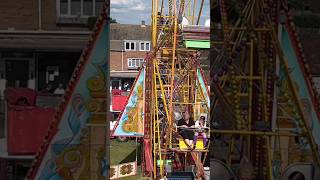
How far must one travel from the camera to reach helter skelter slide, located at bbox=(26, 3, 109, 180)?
6.23 feet

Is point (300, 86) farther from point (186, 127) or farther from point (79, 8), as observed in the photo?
point (186, 127)

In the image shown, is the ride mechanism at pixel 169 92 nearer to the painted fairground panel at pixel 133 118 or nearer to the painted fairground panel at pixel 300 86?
the painted fairground panel at pixel 133 118

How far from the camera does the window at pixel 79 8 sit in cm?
184

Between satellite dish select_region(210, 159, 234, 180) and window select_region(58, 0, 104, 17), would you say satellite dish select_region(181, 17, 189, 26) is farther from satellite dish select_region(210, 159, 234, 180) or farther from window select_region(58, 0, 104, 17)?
satellite dish select_region(210, 159, 234, 180)

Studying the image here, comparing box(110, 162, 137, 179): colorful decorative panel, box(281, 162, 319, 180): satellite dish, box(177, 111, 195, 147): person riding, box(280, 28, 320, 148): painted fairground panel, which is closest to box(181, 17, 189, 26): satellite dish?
box(177, 111, 195, 147): person riding

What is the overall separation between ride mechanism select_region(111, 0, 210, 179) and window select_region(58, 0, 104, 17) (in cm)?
90

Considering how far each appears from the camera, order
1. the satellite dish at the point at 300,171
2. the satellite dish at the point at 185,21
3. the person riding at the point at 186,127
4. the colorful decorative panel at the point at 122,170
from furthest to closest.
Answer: the colorful decorative panel at the point at 122,170
the person riding at the point at 186,127
the satellite dish at the point at 185,21
the satellite dish at the point at 300,171

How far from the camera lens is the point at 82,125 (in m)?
1.93

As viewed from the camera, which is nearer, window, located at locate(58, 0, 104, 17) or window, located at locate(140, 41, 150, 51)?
window, located at locate(58, 0, 104, 17)

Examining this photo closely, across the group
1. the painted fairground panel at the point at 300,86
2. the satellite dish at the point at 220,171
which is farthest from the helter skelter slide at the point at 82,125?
the painted fairground panel at the point at 300,86

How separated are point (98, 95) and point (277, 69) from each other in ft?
2.60

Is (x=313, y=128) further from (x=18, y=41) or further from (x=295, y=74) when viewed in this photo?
(x=18, y=41)

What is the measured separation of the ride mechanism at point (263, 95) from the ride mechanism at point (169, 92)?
2.57 ft

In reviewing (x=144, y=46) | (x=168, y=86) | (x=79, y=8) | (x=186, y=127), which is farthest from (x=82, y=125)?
(x=168, y=86)
